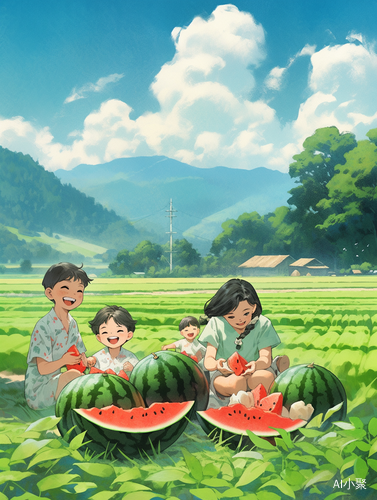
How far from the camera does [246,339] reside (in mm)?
3463

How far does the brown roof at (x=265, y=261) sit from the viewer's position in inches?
255

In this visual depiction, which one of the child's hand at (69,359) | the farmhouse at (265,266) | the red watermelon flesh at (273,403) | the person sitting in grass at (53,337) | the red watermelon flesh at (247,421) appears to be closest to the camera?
the red watermelon flesh at (247,421)

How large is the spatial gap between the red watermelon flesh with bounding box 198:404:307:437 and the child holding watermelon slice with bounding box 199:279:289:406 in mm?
316

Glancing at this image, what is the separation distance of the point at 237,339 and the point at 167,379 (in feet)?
2.21

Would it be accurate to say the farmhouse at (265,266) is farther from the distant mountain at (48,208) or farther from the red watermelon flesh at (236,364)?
the red watermelon flesh at (236,364)

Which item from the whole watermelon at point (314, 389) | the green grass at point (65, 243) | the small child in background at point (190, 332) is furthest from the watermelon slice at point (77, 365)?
the green grass at point (65, 243)

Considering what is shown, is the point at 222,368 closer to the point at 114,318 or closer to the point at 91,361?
the point at 114,318

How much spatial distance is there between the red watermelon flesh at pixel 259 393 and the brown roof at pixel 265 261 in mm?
3326

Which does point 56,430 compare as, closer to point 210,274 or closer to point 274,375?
point 274,375

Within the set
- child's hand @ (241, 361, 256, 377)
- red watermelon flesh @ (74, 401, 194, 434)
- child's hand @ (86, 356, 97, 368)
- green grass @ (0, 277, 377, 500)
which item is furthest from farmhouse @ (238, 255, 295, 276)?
red watermelon flesh @ (74, 401, 194, 434)

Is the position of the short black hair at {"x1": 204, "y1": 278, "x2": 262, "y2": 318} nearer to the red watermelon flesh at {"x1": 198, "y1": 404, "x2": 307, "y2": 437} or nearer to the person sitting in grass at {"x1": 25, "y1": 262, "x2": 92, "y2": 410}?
the red watermelon flesh at {"x1": 198, "y1": 404, "x2": 307, "y2": 437}

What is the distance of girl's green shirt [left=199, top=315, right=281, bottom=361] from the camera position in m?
3.44

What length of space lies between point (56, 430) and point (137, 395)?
0.83 meters

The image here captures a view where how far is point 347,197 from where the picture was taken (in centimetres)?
723
